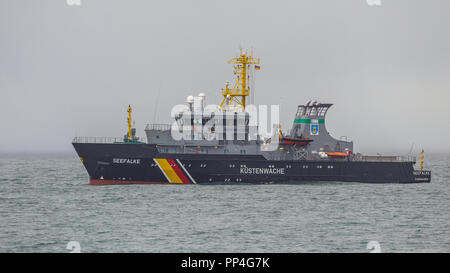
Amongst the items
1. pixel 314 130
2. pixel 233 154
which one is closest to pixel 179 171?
pixel 233 154

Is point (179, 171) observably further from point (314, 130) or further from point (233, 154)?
point (314, 130)

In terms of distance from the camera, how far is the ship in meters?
36.7

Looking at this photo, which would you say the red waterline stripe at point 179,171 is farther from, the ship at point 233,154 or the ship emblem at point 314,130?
the ship emblem at point 314,130

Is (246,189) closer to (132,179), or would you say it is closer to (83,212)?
(132,179)

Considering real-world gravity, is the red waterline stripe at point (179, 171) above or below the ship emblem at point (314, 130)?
below

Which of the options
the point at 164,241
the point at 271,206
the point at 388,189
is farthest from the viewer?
the point at 388,189

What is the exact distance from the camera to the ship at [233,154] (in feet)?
120

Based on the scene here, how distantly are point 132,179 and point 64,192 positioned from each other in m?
4.79

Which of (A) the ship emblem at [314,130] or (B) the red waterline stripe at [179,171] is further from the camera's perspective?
(A) the ship emblem at [314,130]

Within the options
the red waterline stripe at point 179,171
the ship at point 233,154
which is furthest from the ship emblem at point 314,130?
the red waterline stripe at point 179,171

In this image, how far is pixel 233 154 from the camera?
3816 centimetres

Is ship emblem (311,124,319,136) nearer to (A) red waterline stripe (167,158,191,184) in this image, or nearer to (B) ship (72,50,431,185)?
(B) ship (72,50,431,185)
